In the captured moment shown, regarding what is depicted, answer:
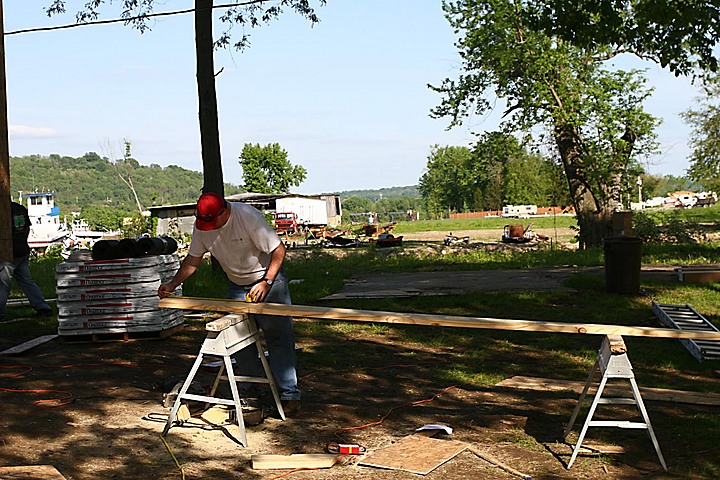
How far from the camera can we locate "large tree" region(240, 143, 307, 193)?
123 metres

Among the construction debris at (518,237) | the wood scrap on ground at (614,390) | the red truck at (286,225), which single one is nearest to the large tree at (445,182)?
the red truck at (286,225)

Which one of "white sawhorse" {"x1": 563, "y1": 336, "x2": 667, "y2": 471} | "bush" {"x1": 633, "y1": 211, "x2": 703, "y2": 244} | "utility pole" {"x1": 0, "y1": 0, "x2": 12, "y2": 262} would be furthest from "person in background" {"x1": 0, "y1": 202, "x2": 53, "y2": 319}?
"bush" {"x1": 633, "y1": 211, "x2": 703, "y2": 244}

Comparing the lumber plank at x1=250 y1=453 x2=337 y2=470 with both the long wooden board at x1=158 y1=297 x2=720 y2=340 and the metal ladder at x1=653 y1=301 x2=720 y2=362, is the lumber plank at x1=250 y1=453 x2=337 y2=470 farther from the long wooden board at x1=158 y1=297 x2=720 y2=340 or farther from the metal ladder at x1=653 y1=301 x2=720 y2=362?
the metal ladder at x1=653 y1=301 x2=720 y2=362

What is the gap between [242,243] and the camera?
6.83m

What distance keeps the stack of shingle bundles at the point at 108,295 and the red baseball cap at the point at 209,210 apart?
4.08 meters

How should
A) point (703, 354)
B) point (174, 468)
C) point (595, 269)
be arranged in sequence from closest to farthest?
point (174, 468)
point (703, 354)
point (595, 269)

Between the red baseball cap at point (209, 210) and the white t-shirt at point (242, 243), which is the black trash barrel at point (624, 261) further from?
the red baseball cap at point (209, 210)

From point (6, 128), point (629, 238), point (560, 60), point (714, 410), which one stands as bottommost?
point (714, 410)

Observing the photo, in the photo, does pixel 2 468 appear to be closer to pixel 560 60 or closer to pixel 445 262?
pixel 445 262

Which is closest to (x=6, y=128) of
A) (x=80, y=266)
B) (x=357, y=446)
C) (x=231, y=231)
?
(x=80, y=266)

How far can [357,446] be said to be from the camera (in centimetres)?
610

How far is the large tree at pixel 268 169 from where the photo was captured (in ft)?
405

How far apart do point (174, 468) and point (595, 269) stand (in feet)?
48.0

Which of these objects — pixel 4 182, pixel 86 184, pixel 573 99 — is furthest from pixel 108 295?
pixel 86 184
